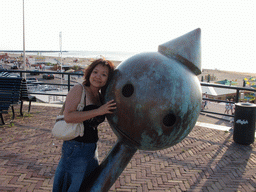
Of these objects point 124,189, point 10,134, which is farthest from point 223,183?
point 10,134

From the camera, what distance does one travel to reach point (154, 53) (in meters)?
2.48

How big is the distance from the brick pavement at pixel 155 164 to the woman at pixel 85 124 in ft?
5.06

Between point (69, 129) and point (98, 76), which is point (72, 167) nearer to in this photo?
point (69, 129)

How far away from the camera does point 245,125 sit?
19.4ft

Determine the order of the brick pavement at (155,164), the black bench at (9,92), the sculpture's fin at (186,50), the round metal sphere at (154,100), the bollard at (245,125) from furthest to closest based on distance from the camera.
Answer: the black bench at (9,92)
the bollard at (245,125)
the brick pavement at (155,164)
the sculpture's fin at (186,50)
the round metal sphere at (154,100)

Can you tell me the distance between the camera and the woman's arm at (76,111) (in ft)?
7.27

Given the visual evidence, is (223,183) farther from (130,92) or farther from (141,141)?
(130,92)

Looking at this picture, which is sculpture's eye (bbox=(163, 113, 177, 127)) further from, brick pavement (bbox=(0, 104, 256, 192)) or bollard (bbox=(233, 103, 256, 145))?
bollard (bbox=(233, 103, 256, 145))

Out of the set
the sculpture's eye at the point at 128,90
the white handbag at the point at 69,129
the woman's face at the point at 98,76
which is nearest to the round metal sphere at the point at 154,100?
the sculpture's eye at the point at 128,90

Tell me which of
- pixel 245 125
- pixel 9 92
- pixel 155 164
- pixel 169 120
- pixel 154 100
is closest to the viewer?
pixel 154 100

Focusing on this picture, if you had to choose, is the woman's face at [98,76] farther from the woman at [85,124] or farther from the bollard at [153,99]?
the bollard at [153,99]

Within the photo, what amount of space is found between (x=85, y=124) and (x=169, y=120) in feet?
2.75

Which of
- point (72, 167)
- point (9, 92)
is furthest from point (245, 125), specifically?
point (9, 92)

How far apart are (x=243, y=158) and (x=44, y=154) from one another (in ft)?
13.8
